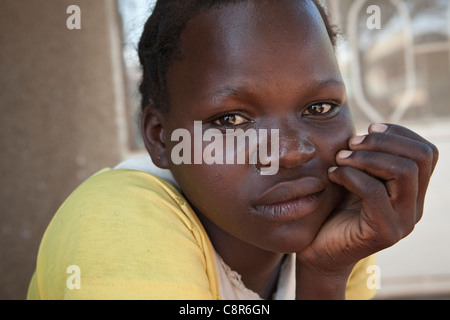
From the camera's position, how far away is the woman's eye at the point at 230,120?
4.33 ft

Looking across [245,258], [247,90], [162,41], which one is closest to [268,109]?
[247,90]

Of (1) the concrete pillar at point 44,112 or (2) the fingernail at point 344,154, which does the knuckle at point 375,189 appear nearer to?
(2) the fingernail at point 344,154

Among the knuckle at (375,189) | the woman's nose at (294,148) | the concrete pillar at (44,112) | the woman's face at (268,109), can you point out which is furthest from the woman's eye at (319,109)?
the concrete pillar at (44,112)

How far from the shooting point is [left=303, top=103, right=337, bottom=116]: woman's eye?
1363 millimetres

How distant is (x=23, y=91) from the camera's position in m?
2.72

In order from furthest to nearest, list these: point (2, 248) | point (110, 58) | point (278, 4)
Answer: point (110, 58), point (2, 248), point (278, 4)

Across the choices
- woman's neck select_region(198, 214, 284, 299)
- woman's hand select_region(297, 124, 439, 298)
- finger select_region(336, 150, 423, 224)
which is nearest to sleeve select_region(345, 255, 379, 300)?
woman's neck select_region(198, 214, 284, 299)

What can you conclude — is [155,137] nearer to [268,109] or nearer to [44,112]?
[268,109]

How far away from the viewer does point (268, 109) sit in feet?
4.18

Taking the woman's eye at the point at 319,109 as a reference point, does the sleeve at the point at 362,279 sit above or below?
below

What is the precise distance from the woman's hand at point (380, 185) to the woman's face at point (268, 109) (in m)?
0.06
